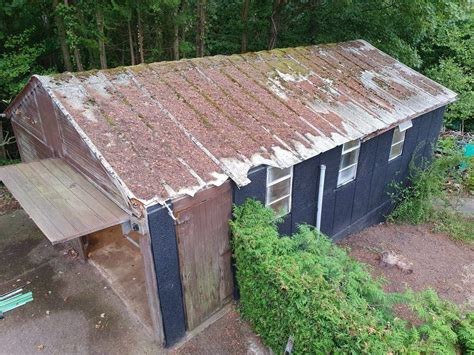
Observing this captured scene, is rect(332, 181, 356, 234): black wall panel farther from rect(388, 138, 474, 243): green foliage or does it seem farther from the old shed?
rect(388, 138, 474, 243): green foliage

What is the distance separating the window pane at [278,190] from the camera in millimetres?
6354

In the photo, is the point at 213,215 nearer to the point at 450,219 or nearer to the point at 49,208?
the point at 49,208

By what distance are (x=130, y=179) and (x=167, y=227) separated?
0.81 meters

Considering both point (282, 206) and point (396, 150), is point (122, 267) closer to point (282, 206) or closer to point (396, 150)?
point (282, 206)

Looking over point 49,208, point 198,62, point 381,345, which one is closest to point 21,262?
point 49,208

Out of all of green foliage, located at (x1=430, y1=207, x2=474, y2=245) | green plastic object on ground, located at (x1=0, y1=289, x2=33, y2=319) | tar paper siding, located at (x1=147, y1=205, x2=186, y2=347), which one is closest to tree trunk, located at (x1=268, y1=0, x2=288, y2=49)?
green foliage, located at (x1=430, y1=207, x2=474, y2=245)

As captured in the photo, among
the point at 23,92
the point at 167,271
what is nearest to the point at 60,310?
the point at 167,271

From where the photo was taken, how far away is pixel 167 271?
5.08m

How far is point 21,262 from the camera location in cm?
752

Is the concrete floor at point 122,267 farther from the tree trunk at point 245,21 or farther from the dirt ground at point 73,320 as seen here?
the tree trunk at point 245,21

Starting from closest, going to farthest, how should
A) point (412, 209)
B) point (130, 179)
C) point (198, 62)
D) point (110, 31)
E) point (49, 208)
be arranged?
point (130, 179) < point (49, 208) < point (198, 62) < point (412, 209) < point (110, 31)

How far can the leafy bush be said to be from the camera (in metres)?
4.11

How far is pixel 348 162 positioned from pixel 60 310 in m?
6.52

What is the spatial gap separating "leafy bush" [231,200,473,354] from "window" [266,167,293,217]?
0.60 m
